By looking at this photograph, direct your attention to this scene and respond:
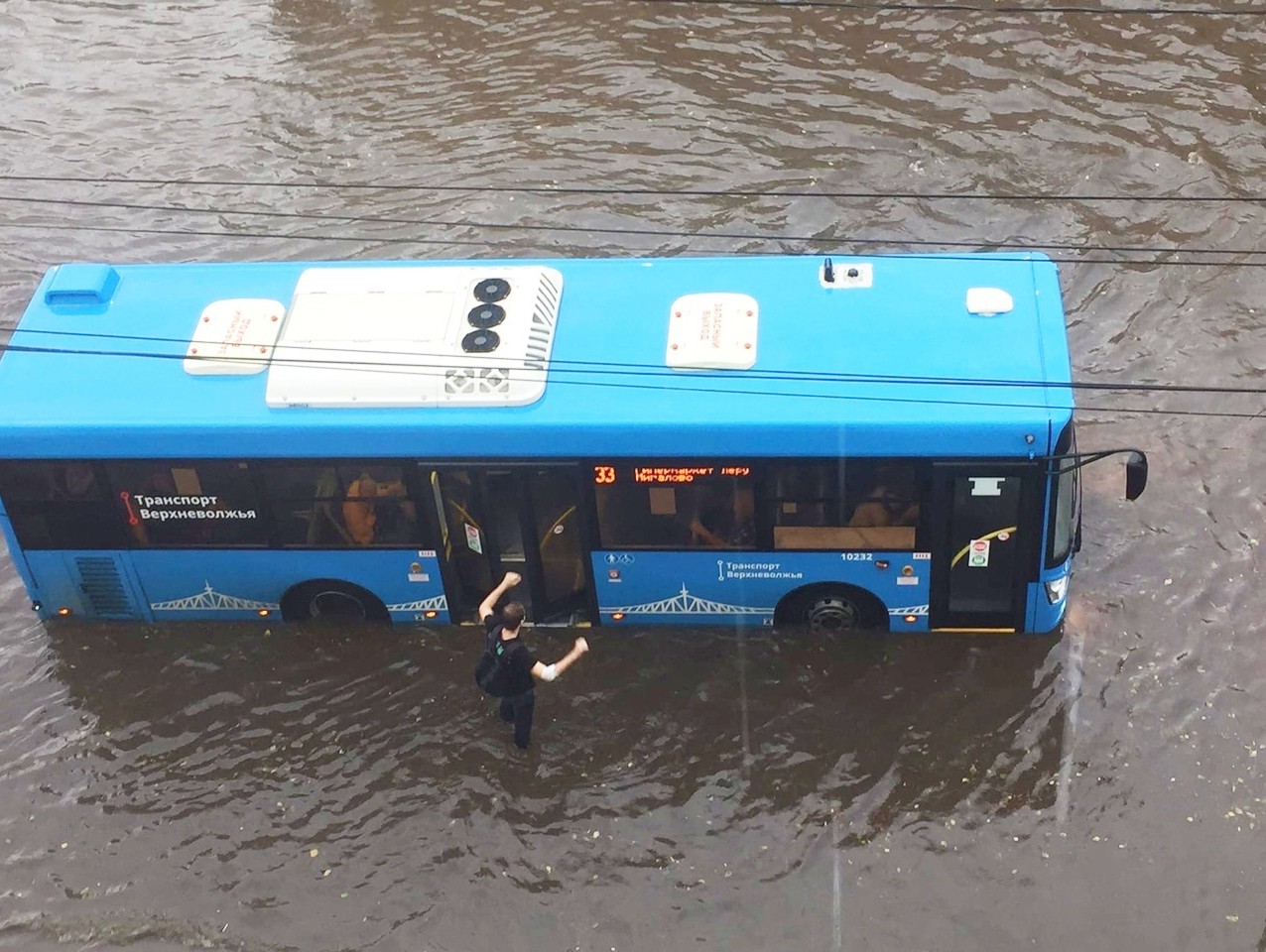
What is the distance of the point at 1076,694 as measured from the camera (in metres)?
13.0

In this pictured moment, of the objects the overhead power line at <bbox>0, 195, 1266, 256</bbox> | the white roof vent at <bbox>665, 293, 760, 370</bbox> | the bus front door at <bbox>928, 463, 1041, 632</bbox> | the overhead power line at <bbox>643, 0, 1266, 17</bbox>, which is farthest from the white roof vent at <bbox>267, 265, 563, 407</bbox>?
the overhead power line at <bbox>643, 0, 1266, 17</bbox>

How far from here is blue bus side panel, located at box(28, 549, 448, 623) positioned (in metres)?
13.5

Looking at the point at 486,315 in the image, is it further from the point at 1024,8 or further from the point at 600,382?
the point at 1024,8

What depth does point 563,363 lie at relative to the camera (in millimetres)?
12641

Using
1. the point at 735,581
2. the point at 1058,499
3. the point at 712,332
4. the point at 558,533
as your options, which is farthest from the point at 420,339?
the point at 1058,499

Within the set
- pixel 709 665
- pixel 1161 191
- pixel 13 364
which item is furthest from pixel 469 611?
pixel 1161 191

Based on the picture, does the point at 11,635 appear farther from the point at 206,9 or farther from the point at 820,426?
the point at 206,9

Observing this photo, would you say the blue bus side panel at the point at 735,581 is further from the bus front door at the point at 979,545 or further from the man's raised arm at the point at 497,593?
the man's raised arm at the point at 497,593

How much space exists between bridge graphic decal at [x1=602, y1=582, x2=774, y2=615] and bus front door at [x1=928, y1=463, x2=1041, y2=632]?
Result: 182 centimetres

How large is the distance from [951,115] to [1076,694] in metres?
11.9

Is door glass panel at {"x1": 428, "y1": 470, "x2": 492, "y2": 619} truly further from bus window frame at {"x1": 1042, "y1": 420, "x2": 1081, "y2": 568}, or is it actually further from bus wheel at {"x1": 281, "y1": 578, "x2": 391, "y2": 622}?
bus window frame at {"x1": 1042, "y1": 420, "x2": 1081, "y2": 568}

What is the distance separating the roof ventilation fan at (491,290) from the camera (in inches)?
518

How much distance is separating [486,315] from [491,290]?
43 cm

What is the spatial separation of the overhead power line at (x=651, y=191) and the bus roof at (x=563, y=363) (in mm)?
7088
